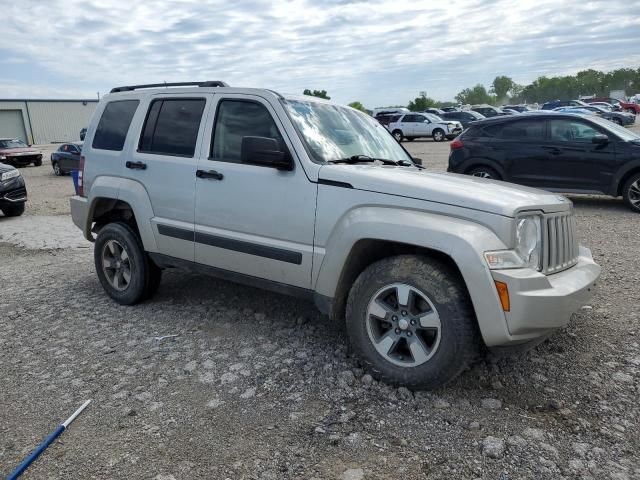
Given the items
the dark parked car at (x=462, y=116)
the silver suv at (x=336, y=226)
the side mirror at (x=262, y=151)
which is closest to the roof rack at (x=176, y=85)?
the silver suv at (x=336, y=226)

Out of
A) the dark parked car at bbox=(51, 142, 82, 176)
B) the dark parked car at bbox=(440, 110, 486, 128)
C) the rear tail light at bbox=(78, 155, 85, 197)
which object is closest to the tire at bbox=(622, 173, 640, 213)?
the rear tail light at bbox=(78, 155, 85, 197)

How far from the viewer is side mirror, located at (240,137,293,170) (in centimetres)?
362

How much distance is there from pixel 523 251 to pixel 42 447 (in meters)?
2.81

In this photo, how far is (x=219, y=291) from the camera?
5457 millimetres

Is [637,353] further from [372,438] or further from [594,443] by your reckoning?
[372,438]

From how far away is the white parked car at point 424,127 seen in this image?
32.1m

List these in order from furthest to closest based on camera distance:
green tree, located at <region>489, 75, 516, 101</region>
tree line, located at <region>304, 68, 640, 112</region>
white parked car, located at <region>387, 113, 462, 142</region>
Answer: green tree, located at <region>489, 75, 516, 101</region>, tree line, located at <region>304, 68, 640, 112</region>, white parked car, located at <region>387, 113, 462, 142</region>

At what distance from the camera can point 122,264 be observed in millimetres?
5102

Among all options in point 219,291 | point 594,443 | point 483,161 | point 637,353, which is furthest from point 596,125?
point 594,443

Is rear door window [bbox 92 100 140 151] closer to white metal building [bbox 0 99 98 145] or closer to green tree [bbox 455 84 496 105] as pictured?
white metal building [bbox 0 99 98 145]

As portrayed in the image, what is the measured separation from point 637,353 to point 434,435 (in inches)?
72.9

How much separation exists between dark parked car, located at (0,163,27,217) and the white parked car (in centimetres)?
2428

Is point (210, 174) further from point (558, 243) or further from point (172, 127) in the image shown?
point (558, 243)

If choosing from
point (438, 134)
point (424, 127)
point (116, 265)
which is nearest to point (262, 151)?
point (116, 265)
